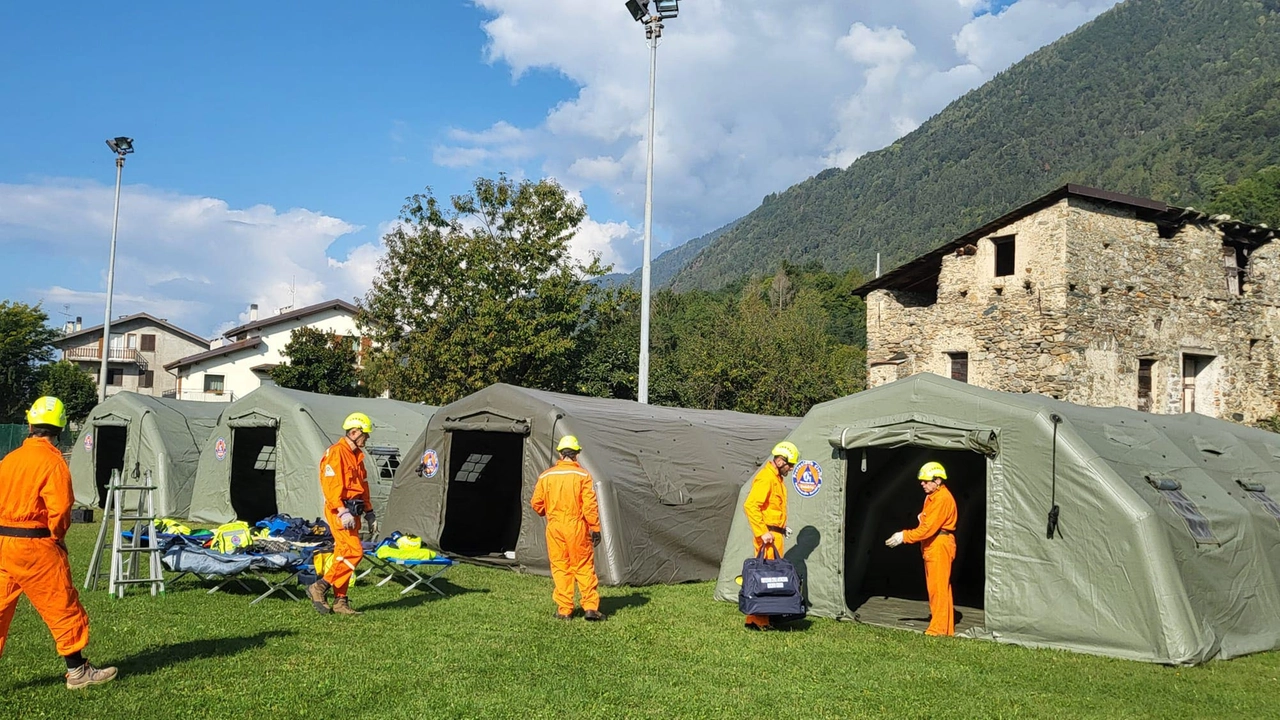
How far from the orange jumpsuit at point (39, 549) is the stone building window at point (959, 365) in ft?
65.9

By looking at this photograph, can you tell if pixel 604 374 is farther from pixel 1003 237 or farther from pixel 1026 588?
pixel 1026 588

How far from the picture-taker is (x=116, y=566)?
373 inches

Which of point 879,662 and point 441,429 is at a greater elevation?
point 441,429

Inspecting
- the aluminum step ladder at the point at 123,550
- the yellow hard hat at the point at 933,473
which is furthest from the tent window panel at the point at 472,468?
the yellow hard hat at the point at 933,473

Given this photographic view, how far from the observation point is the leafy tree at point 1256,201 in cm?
4725

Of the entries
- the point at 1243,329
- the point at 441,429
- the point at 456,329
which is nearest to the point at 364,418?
the point at 441,429

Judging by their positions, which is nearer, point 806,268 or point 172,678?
point 172,678

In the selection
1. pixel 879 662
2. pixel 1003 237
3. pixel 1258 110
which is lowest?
pixel 879 662

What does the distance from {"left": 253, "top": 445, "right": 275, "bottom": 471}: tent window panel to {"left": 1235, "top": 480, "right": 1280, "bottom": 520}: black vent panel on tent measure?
1529 centimetres

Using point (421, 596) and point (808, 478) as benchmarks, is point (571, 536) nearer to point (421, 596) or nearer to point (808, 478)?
point (421, 596)

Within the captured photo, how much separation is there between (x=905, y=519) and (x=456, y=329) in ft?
56.0

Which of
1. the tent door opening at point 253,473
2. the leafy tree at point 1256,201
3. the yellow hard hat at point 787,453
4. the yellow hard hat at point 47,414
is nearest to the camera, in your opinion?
the yellow hard hat at point 47,414

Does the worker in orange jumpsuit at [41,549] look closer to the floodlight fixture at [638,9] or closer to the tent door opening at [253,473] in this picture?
the tent door opening at [253,473]

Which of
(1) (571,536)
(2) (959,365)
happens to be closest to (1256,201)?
(2) (959,365)
